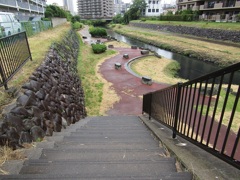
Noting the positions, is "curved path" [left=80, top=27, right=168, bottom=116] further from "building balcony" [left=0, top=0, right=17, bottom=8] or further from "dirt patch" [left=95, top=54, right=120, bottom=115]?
"building balcony" [left=0, top=0, right=17, bottom=8]

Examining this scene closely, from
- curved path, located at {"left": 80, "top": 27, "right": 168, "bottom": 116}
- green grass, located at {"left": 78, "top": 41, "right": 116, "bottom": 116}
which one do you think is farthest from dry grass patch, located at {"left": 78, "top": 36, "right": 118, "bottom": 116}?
curved path, located at {"left": 80, "top": 27, "right": 168, "bottom": 116}

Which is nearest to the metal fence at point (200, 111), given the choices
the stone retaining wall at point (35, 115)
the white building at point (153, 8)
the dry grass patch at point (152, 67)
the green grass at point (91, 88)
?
the stone retaining wall at point (35, 115)

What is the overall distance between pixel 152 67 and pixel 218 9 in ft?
83.3

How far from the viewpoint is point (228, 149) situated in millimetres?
4465

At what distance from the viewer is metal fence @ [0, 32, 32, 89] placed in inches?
146

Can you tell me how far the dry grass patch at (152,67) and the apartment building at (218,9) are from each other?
761 inches

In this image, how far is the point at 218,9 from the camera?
1230 inches

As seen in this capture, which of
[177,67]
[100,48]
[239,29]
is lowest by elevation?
[177,67]

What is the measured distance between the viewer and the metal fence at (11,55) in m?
3.70

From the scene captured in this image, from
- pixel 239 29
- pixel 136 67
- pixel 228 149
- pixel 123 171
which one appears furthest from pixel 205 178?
pixel 239 29

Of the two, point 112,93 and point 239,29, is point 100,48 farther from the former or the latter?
point 239,29

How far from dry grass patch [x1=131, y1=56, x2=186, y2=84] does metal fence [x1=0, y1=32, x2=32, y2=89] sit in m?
8.51

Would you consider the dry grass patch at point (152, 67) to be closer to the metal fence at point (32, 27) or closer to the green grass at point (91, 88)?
the green grass at point (91, 88)

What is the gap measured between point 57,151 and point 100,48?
57.0 ft
